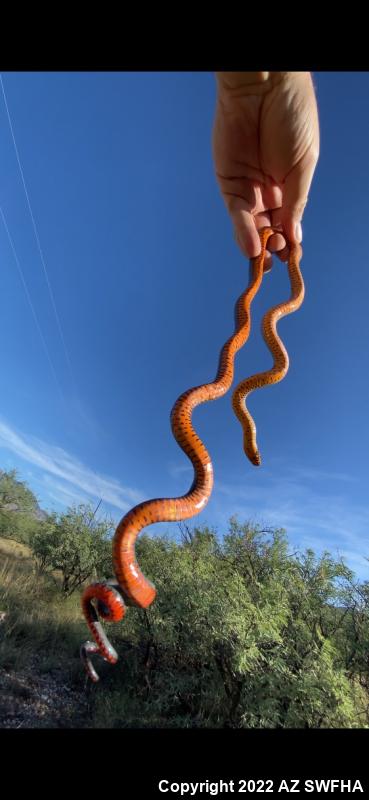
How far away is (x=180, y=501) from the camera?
A: 116 cm

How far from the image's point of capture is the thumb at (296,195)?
2164mm

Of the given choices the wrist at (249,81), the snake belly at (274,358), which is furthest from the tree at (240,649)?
the wrist at (249,81)

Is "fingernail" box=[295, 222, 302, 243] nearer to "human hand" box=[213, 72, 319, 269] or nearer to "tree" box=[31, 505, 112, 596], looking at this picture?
"human hand" box=[213, 72, 319, 269]

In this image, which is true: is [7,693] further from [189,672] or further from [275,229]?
[275,229]

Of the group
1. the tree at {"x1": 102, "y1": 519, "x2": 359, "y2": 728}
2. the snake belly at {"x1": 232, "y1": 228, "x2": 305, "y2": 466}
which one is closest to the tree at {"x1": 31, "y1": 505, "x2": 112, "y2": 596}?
the tree at {"x1": 102, "y1": 519, "x2": 359, "y2": 728}

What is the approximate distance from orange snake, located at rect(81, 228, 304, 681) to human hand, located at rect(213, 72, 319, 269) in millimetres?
485

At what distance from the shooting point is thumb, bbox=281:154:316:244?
7.10ft

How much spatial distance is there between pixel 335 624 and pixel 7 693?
657cm

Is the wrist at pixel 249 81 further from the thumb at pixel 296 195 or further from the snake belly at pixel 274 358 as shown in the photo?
the snake belly at pixel 274 358

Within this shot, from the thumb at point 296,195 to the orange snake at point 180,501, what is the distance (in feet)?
1.52

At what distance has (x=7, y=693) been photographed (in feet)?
18.6

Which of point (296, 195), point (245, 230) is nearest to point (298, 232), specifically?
point (296, 195)

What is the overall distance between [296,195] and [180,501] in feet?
7.24
